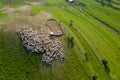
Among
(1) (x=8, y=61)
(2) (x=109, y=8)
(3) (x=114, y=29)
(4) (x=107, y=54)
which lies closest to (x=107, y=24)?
(3) (x=114, y=29)

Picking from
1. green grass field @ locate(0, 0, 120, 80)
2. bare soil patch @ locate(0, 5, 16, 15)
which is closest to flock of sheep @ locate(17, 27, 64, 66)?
green grass field @ locate(0, 0, 120, 80)

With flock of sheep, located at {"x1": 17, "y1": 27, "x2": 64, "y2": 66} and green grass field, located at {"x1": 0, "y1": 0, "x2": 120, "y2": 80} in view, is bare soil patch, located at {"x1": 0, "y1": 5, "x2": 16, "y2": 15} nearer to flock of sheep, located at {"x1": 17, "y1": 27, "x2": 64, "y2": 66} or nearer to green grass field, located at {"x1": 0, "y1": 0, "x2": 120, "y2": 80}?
green grass field, located at {"x1": 0, "y1": 0, "x2": 120, "y2": 80}

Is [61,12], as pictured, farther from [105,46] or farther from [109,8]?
[109,8]

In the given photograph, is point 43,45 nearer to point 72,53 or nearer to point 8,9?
point 72,53

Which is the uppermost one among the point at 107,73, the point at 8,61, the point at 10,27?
the point at 10,27

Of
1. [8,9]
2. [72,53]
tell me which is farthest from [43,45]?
[8,9]
